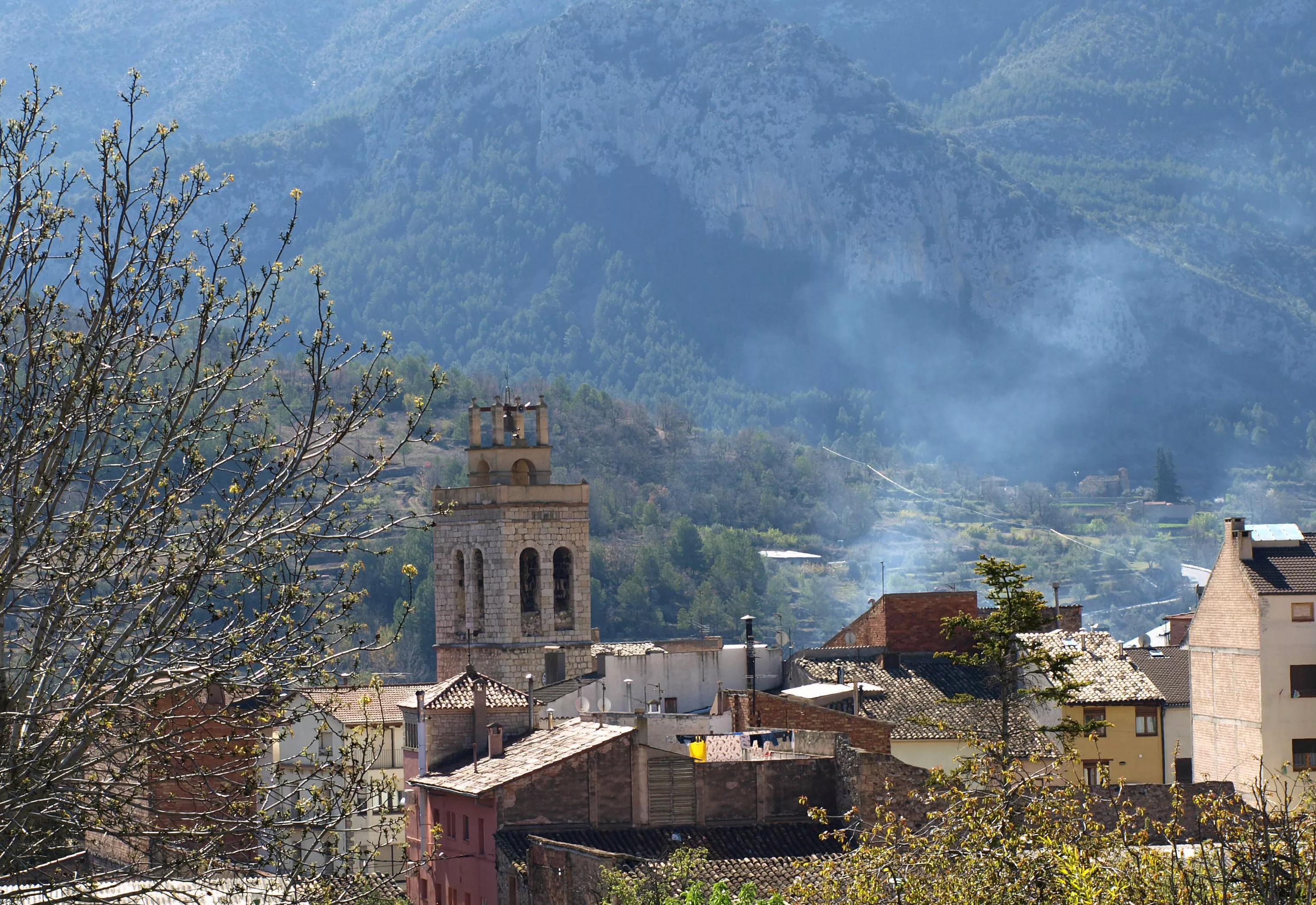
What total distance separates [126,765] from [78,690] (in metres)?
1.07

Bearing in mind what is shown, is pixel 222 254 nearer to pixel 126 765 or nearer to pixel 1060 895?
pixel 126 765

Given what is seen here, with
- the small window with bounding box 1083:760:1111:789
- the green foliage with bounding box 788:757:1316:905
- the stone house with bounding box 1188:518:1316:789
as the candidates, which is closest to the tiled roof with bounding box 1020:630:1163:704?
the small window with bounding box 1083:760:1111:789

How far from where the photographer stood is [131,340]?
23609 mm

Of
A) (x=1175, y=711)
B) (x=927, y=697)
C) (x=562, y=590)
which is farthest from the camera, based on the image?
(x=562, y=590)

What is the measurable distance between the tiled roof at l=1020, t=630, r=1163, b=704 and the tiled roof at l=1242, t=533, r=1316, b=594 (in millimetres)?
6744

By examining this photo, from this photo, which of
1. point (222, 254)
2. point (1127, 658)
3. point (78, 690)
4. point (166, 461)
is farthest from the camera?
point (1127, 658)

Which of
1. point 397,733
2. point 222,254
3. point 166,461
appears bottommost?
point 397,733

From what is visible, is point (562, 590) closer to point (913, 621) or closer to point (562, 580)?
point (562, 580)

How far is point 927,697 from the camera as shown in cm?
7019

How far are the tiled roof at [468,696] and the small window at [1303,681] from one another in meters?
20.1

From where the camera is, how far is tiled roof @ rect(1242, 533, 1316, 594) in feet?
219

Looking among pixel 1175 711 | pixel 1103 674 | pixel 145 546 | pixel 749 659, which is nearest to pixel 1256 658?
pixel 1103 674

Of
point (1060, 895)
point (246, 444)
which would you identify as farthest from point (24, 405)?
point (1060, 895)

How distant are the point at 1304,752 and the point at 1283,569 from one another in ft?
16.8
